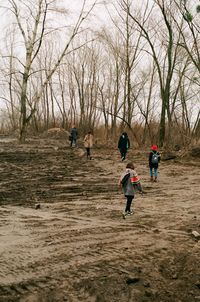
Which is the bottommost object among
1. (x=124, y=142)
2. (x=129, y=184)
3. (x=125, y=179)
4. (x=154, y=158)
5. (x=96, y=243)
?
(x=96, y=243)

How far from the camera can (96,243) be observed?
7.21 meters

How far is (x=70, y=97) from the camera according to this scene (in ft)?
150

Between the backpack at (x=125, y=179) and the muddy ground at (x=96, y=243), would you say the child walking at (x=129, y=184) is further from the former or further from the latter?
the muddy ground at (x=96, y=243)

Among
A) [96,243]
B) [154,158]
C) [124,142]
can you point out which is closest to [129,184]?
[96,243]

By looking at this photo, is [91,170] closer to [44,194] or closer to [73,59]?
[44,194]

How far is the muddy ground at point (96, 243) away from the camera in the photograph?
5.64 m

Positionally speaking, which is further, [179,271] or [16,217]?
[16,217]

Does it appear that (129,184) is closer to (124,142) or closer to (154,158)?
(154,158)

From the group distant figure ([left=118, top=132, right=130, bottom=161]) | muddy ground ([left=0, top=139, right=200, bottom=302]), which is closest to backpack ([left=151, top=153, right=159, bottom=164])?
muddy ground ([left=0, top=139, right=200, bottom=302])

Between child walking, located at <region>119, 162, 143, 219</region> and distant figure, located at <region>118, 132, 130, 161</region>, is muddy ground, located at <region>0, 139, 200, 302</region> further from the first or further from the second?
distant figure, located at <region>118, 132, 130, 161</region>

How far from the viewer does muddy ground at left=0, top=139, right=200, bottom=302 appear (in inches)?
222


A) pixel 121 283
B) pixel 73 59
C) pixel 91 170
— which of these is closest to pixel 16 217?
pixel 121 283

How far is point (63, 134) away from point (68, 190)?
23004 mm

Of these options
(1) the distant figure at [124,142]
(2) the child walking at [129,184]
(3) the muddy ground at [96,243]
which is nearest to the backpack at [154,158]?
(3) the muddy ground at [96,243]
